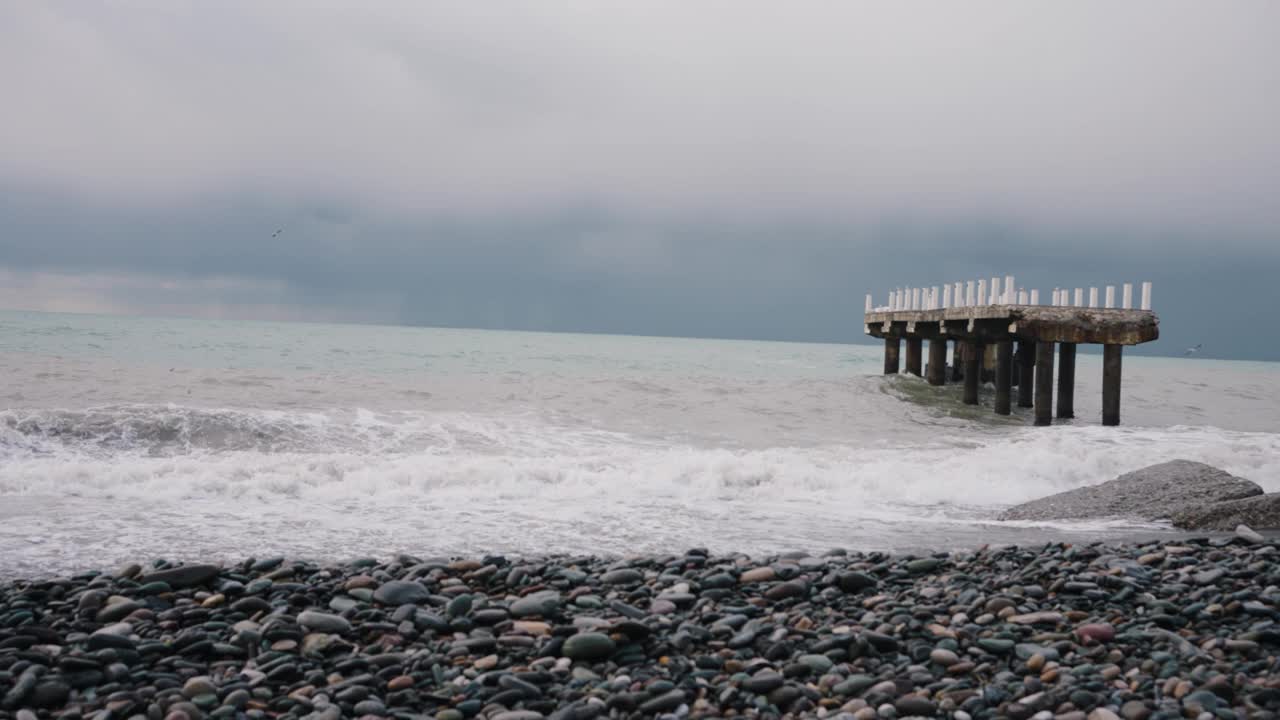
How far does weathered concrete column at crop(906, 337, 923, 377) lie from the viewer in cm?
2833

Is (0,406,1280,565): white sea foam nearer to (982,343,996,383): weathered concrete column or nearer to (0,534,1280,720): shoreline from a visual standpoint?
(0,534,1280,720): shoreline

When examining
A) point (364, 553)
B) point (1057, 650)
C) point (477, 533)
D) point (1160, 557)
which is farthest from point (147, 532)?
point (1160, 557)

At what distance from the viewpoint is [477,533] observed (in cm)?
715

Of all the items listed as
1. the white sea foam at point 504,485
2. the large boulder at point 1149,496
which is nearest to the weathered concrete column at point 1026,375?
the white sea foam at point 504,485

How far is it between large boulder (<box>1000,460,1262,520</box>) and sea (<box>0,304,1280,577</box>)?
0.34 metres

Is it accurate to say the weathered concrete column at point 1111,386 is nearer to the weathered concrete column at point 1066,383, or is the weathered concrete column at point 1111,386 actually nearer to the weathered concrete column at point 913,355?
the weathered concrete column at point 1066,383

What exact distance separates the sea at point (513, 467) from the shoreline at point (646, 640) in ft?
4.31

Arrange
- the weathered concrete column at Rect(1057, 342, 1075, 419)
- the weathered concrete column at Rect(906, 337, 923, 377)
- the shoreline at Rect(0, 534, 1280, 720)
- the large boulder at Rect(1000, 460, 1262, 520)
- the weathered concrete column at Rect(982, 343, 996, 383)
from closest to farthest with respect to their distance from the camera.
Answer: the shoreline at Rect(0, 534, 1280, 720), the large boulder at Rect(1000, 460, 1262, 520), the weathered concrete column at Rect(1057, 342, 1075, 419), the weathered concrete column at Rect(982, 343, 996, 383), the weathered concrete column at Rect(906, 337, 923, 377)

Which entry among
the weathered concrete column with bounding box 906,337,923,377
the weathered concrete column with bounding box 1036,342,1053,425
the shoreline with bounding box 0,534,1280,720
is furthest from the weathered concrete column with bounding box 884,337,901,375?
the shoreline with bounding box 0,534,1280,720

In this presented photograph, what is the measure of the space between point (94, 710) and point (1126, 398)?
3267 centimetres

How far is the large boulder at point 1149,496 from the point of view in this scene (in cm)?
831

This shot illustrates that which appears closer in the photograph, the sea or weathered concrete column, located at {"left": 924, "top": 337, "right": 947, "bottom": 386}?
the sea

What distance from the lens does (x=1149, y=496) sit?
8.70 metres

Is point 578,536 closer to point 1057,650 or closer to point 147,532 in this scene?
point 147,532
